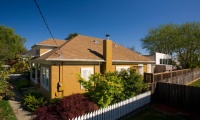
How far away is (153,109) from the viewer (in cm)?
1031

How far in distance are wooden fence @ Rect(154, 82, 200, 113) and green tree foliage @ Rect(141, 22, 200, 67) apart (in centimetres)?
2860

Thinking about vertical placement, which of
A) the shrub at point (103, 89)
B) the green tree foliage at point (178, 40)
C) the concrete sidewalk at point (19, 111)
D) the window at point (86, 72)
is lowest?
the concrete sidewalk at point (19, 111)

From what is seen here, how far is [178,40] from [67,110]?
40.7 meters

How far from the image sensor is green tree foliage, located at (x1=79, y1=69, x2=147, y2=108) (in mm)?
8562

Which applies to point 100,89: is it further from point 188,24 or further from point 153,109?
point 188,24

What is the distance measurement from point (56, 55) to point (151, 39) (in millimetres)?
41240

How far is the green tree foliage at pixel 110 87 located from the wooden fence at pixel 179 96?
6.12 ft

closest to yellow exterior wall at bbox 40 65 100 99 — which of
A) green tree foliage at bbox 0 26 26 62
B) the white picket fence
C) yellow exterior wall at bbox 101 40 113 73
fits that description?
yellow exterior wall at bbox 101 40 113 73

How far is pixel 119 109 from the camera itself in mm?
8695

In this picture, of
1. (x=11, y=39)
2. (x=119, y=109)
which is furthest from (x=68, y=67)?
(x=11, y=39)

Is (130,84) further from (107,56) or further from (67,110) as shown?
(67,110)

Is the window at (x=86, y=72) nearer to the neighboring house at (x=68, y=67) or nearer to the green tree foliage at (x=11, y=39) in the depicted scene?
the neighboring house at (x=68, y=67)

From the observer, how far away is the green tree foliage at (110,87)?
856 centimetres

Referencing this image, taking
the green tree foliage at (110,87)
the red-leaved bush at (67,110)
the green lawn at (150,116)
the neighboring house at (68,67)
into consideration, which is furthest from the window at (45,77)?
the green lawn at (150,116)
